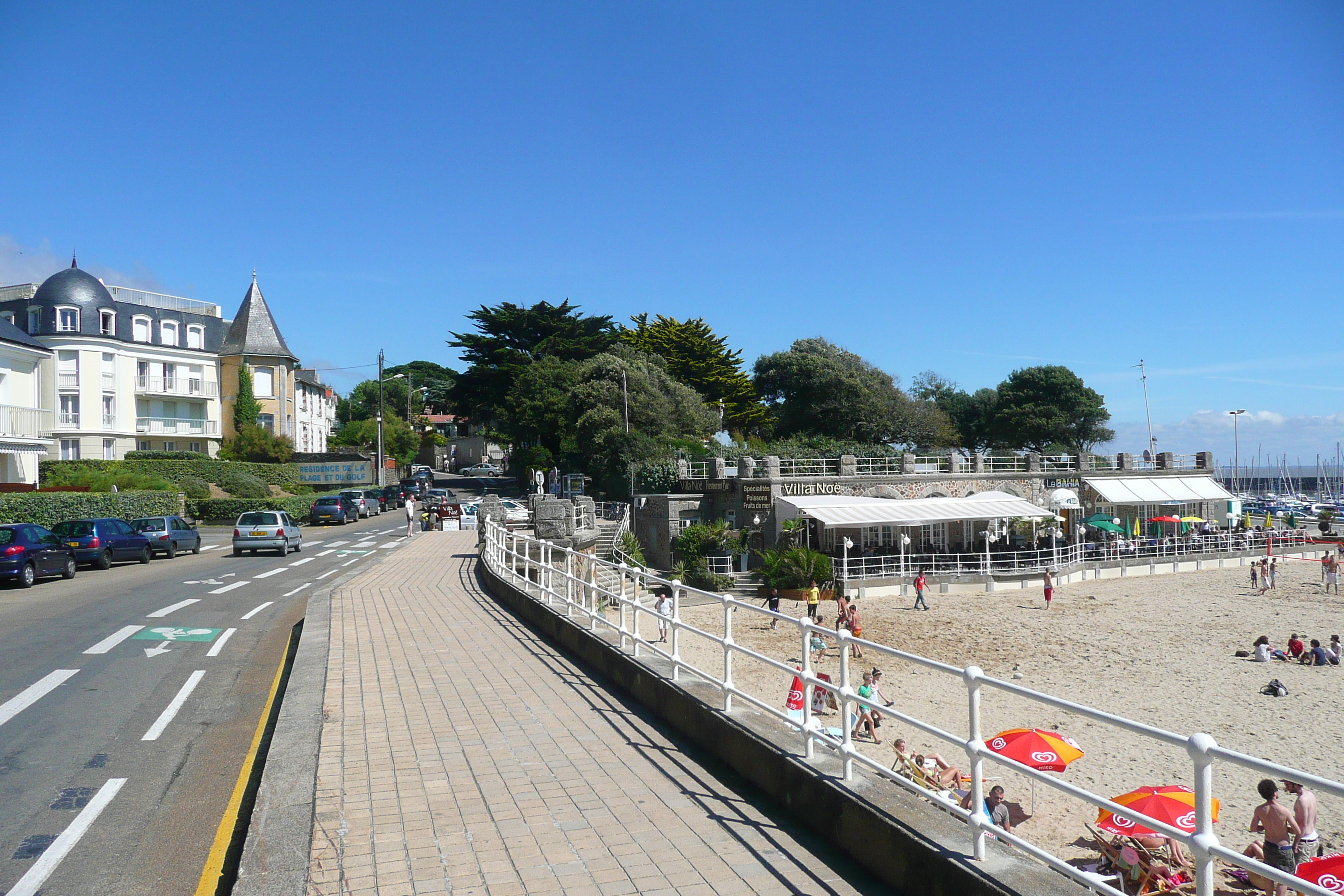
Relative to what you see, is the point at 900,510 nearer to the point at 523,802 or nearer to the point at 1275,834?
the point at 1275,834

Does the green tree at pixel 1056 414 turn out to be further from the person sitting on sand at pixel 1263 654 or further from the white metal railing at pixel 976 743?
the white metal railing at pixel 976 743

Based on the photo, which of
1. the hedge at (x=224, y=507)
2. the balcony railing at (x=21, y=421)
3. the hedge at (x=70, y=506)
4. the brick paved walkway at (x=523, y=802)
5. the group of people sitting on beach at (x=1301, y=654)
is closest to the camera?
the brick paved walkway at (x=523, y=802)

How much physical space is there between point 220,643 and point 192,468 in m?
39.7

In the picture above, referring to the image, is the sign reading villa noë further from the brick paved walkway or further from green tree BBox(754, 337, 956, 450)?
the brick paved walkway

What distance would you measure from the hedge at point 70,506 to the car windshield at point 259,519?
167 inches

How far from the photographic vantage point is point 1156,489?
48219 millimetres

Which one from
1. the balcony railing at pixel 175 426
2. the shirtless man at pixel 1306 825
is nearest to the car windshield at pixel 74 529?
the shirtless man at pixel 1306 825

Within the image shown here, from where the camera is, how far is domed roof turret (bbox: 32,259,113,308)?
49312mm

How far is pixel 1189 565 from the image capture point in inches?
1713

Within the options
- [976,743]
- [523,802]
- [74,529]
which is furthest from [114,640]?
[74,529]

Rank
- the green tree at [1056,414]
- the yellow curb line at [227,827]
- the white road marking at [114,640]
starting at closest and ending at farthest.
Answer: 1. the yellow curb line at [227,827]
2. the white road marking at [114,640]
3. the green tree at [1056,414]

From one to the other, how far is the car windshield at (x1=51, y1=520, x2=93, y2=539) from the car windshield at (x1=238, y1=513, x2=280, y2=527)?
5087 millimetres

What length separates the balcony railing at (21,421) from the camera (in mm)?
31125

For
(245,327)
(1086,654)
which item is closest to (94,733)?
(1086,654)
